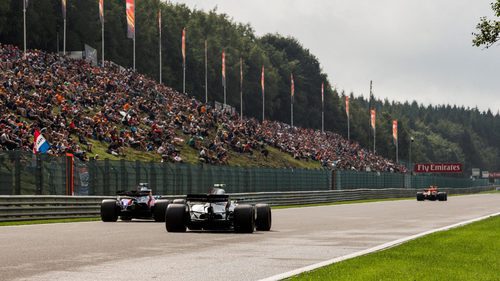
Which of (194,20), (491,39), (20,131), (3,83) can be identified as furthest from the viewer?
(194,20)

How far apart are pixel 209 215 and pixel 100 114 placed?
27435 mm

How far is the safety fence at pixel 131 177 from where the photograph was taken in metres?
27.6

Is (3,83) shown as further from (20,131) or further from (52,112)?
(20,131)

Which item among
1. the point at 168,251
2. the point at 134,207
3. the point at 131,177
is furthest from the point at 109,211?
the point at 168,251

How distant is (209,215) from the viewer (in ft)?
68.5

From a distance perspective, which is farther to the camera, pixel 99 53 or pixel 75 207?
pixel 99 53

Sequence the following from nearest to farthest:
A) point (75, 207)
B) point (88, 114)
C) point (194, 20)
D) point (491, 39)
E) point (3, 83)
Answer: point (491, 39) < point (75, 207) < point (3, 83) < point (88, 114) < point (194, 20)

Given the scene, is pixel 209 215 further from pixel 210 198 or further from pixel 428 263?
pixel 428 263

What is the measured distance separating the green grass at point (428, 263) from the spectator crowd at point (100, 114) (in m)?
20.2

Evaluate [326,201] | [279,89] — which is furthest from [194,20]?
[326,201]

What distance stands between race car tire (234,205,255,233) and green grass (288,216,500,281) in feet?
13.3

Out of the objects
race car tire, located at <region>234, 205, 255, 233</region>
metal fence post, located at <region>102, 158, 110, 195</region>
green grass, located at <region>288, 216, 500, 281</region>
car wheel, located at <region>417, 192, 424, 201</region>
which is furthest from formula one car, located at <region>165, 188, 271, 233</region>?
car wheel, located at <region>417, 192, 424, 201</region>

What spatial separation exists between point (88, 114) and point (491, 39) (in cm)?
2673

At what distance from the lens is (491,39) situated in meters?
26.3
